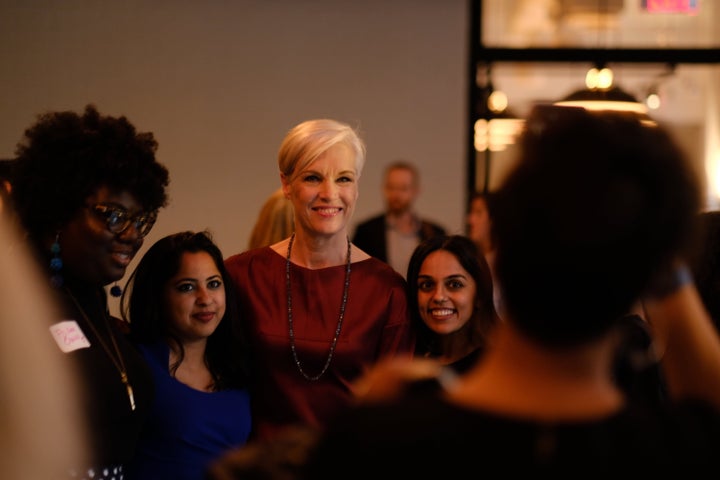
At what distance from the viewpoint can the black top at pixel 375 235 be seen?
6211 millimetres

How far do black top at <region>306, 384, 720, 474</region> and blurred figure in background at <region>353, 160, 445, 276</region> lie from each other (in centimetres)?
514

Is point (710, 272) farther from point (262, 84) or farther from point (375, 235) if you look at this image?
point (262, 84)

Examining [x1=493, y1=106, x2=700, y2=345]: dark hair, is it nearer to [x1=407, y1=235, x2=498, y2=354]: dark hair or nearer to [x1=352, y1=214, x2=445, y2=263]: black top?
[x1=407, y1=235, x2=498, y2=354]: dark hair

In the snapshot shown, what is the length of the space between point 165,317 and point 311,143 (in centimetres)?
67

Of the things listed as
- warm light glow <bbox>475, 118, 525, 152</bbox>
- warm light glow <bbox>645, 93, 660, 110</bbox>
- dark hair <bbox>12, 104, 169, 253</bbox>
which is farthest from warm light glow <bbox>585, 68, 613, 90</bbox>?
dark hair <bbox>12, 104, 169, 253</bbox>

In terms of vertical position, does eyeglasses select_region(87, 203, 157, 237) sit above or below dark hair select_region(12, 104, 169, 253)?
below

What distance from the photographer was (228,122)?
6805 millimetres

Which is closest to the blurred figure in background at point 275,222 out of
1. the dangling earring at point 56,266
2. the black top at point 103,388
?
the black top at point 103,388

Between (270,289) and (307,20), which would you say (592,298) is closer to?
(270,289)

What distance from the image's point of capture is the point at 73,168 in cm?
219

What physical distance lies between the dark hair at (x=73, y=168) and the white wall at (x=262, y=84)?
4460 mm

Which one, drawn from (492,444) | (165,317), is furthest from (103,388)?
(492,444)

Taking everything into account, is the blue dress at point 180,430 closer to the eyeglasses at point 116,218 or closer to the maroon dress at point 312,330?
the maroon dress at point 312,330

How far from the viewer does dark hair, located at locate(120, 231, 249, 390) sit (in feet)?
8.99
